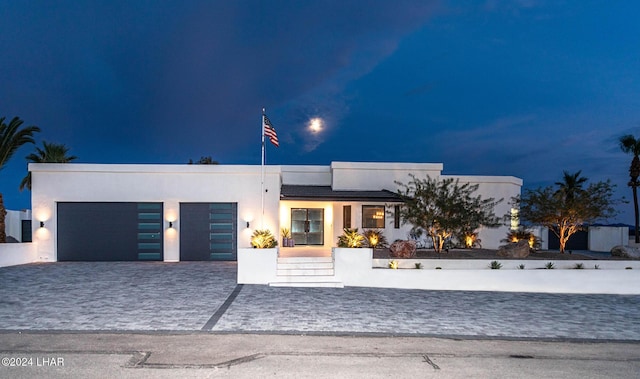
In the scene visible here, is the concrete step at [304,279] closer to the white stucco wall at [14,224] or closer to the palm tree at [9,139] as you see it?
the palm tree at [9,139]

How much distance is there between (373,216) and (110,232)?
454 inches

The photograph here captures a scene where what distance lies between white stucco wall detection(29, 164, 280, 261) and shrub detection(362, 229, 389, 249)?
12.9ft

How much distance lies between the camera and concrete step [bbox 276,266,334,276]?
11789 mm

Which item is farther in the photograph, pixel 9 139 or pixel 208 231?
pixel 208 231

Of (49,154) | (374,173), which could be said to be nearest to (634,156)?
(374,173)

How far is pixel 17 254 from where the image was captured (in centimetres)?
1472

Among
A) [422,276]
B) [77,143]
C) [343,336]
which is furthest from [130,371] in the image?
[77,143]

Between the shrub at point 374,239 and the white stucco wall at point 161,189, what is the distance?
12.9ft

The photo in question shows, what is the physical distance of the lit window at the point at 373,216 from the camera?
1717 centimetres

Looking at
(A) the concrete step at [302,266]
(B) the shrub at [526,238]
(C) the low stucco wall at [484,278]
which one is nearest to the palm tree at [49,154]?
(A) the concrete step at [302,266]

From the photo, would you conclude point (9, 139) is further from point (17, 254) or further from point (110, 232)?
point (110, 232)

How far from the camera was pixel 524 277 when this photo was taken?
11.3 m

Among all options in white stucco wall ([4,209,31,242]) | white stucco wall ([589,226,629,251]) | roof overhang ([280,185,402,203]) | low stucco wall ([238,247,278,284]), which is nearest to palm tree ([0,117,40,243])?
white stucco wall ([4,209,31,242])

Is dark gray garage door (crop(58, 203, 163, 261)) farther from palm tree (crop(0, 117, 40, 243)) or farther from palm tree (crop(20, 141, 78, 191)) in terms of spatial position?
palm tree (crop(20, 141, 78, 191))
